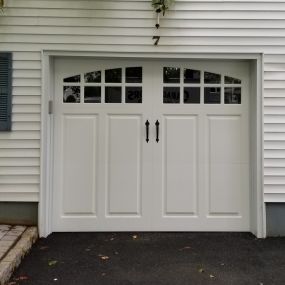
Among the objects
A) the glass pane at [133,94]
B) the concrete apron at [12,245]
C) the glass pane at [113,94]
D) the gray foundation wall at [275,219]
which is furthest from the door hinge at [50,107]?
the gray foundation wall at [275,219]

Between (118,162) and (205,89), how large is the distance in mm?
1332

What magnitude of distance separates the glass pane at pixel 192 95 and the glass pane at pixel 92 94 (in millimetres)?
1020

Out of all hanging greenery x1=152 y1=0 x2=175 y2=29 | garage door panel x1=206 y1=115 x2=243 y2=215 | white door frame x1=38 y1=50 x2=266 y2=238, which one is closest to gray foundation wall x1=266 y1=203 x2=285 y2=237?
white door frame x1=38 y1=50 x2=266 y2=238

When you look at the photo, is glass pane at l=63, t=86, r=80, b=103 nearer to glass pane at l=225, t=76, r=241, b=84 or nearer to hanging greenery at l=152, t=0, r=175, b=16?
hanging greenery at l=152, t=0, r=175, b=16

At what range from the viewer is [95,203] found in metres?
5.41

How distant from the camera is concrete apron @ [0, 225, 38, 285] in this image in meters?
3.88

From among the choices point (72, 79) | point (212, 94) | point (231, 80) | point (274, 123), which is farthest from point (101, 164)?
point (274, 123)

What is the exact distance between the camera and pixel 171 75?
18.0ft

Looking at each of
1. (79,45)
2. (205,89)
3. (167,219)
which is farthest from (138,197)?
(79,45)

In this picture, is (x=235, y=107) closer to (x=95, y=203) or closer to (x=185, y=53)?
(x=185, y=53)

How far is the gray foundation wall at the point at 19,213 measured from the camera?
5199 millimetres

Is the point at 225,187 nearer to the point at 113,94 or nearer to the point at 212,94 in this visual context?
the point at 212,94

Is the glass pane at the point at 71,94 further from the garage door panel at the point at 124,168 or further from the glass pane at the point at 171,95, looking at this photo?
the glass pane at the point at 171,95

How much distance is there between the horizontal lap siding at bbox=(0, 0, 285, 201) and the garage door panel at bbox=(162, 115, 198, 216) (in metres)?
0.83
